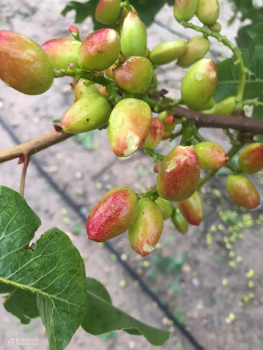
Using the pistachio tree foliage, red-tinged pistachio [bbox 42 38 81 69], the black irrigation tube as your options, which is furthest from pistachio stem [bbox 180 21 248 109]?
the black irrigation tube

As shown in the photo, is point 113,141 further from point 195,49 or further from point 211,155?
point 195,49

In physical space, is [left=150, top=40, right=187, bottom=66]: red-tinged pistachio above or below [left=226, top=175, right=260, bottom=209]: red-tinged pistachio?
above

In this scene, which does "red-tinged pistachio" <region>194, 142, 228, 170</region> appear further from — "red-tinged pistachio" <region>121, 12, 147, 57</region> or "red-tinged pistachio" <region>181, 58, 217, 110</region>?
"red-tinged pistachio" <region>121, 12, 147, 57</region>

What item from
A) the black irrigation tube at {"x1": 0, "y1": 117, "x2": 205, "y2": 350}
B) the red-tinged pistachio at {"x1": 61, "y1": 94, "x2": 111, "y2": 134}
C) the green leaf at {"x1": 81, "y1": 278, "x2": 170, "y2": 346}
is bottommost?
the black irrigation tube at {"x1": 0, "y1": 117, "x2": 205, "y2": 350}

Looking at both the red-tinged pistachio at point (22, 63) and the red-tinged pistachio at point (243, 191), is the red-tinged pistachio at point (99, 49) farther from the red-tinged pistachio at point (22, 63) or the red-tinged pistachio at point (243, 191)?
the red-tinged pistachio at point (243, 191)

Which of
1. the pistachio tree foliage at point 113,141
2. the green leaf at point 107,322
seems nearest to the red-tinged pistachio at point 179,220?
the pistachio tree foliage at point 113,141

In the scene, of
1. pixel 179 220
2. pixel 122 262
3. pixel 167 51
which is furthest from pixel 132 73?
pixel 122 262
